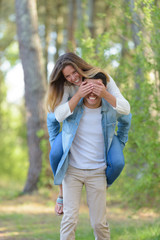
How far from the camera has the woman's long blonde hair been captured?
3.30m

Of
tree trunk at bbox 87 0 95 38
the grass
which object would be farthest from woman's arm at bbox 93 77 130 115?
tree trunk at bbox 87 0 95 38

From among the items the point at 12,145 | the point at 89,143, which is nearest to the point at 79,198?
the point at 89,143

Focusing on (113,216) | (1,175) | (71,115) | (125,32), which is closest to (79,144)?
(71,115)

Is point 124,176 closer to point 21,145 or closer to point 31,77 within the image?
point 31,77

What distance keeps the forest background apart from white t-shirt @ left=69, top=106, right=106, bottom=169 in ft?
5.84

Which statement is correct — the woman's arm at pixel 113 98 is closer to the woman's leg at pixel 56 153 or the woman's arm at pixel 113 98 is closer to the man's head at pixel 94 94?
the man's head at pixel 94 94

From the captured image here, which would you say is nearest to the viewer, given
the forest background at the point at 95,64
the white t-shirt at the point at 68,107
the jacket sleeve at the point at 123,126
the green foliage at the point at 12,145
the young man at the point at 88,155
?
the white t-shirt at the point at 68,107

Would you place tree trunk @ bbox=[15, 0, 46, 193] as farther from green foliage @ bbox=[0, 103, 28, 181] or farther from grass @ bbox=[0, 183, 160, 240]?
green foliage @ bbox=[0, 103, 28, 181]

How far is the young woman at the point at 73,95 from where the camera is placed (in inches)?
126

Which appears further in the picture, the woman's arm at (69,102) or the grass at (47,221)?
the grass at (47,221)

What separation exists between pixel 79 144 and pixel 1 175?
15245 mm

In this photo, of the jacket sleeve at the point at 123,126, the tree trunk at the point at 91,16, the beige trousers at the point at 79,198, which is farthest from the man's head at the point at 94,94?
the tree trunk at the point at 91,16

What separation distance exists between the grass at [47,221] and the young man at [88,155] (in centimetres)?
166

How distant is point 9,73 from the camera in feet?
60.1
